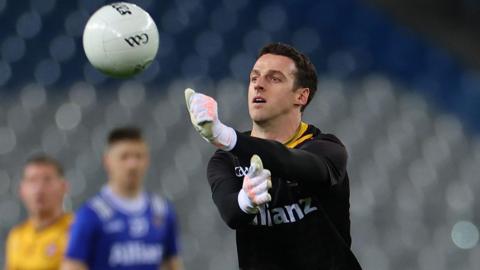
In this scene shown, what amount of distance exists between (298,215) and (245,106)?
4476 mm

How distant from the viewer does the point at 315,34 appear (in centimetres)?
814

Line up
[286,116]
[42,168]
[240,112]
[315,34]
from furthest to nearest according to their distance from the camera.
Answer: [315,34]
[240,112]
[42,168]
[286,116]

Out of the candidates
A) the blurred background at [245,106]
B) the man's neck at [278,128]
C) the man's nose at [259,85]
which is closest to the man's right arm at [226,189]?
the man's neck at [278,128]

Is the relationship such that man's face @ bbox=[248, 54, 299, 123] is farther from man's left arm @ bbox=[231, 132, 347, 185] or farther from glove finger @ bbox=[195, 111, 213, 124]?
glove finger @ bbox=[195, 111, 213, 124]

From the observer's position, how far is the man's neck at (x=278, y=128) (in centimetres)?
326

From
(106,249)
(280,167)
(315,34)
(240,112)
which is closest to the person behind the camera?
(280,167)

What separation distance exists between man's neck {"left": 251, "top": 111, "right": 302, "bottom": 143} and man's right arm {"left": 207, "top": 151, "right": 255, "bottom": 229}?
0.17 meters

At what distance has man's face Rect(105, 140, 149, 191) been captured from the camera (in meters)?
5.31

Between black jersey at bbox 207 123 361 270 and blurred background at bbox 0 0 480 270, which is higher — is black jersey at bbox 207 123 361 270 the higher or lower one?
the lower one

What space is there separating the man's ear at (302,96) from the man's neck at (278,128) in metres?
0.05

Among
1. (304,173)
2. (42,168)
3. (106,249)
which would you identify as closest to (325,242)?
(304,173)

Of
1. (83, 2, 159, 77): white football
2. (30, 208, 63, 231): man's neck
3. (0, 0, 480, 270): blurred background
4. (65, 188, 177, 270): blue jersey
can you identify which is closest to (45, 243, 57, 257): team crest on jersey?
(30, 208, 63, 231): man's neck

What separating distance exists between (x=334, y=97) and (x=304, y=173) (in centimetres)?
505

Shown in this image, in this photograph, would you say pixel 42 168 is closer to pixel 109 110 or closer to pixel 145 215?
pixel 145 215
